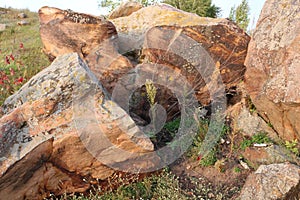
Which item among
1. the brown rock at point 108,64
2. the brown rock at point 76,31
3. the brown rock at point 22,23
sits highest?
the brown rock at point 76,31

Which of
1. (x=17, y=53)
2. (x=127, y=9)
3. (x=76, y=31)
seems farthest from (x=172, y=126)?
(x=17, y=53)

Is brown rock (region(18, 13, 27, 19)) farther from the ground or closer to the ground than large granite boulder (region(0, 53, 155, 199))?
closer to the ground

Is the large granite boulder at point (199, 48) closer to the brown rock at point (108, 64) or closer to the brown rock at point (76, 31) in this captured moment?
the brown rock at point (108, 64)

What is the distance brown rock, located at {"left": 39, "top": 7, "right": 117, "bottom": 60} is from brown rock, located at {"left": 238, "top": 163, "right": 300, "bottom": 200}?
12.8 feet

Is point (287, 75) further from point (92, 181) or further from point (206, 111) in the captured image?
point (92, 181)

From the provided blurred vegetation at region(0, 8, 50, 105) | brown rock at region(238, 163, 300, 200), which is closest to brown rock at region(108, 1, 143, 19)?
blurred vegetation at region(0, 8, 50, 105)

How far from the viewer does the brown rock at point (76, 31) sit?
6.12 m

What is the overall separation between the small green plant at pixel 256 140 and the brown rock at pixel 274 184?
87 centimetres

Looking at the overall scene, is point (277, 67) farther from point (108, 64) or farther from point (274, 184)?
point (108, 64)

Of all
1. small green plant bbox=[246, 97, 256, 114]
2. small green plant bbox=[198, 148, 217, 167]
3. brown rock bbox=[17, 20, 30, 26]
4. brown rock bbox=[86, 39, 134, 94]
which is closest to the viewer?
small green plant bbox=[198, 148, 217, 167]

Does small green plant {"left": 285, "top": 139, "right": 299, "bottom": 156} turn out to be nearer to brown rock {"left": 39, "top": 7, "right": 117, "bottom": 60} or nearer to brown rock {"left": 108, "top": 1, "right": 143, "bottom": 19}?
brown rock {"left": 39, "top": 7, "right": 117, "bottom": 60}

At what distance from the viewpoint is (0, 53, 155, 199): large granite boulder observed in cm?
398

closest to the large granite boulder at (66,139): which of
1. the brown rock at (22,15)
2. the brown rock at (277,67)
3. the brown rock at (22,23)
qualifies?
the brown rock at (277,67)

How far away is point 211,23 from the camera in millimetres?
5641
